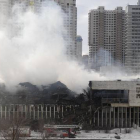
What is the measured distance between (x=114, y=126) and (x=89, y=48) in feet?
125

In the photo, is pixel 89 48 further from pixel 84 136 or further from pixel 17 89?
pixel 84 136

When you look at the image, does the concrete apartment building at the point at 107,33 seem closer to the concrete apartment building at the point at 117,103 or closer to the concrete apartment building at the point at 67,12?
the concrete apartment building at the point at 67,12

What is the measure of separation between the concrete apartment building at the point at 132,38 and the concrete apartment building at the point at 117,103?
3393cm

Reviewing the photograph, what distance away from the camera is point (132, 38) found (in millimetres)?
53281

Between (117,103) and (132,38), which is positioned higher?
(132,38)

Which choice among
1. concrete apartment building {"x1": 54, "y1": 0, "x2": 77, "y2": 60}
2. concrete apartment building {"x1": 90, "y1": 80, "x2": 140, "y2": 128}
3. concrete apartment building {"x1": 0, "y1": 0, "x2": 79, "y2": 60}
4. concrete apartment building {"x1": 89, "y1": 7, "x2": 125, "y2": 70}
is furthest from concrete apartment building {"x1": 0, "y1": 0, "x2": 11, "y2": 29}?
concrete apartment building {"x1": 89, "y1": 7, "x2": 125, "y2": 70}

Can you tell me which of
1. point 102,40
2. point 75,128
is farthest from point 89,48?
point 75,128

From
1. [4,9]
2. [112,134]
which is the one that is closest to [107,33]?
[4,9]

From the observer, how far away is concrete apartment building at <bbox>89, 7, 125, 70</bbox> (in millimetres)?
56938

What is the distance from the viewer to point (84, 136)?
16594 mm

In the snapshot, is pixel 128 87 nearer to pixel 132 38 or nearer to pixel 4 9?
pixel 4 9

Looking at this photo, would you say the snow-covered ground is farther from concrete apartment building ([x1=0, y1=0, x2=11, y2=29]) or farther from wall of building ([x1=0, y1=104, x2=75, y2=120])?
concrete apartment building ([x1=0, y1=0, x2=11, y2=29])

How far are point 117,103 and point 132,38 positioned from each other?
35.3 meters

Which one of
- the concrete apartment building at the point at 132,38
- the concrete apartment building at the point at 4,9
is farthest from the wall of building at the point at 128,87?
the concrete apartment building at the point at 132,38
